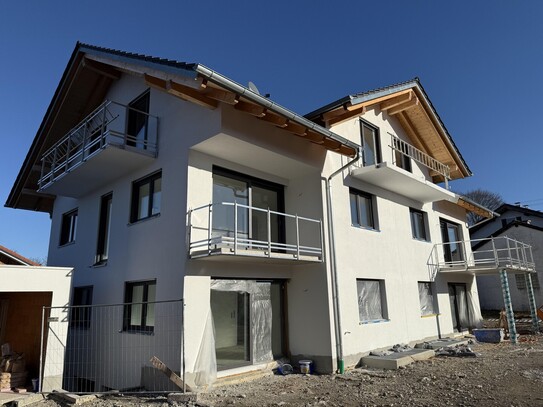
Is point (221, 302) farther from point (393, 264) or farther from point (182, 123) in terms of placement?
point (393, 264)

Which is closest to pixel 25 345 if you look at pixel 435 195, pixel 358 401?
pixel 358 401

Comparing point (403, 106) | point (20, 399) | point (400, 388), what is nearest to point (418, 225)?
point (403, 106)

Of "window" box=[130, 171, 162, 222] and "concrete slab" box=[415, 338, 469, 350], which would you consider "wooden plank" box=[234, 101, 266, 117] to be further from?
"concrete slab" box=[415, 338, 469, 350]

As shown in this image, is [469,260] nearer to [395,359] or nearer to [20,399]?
[395,359]

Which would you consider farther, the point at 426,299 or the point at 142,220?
the point at 426,299

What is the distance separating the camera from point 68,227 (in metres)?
14.1

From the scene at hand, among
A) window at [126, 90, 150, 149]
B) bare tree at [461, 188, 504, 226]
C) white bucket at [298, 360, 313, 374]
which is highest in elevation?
bare tree at [461, 188, 504, 226]

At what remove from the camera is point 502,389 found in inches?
282

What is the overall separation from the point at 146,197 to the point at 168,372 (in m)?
4.59

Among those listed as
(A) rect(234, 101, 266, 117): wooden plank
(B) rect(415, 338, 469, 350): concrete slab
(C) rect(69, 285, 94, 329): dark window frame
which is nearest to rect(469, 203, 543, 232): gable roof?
(B) rect(415, 338, 469, 350): concrete slab

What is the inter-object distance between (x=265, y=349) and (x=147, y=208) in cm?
474

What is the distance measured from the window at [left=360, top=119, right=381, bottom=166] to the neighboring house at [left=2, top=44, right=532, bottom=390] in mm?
53

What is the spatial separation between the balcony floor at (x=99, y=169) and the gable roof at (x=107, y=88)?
1.94m

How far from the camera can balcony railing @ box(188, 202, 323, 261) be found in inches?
317
